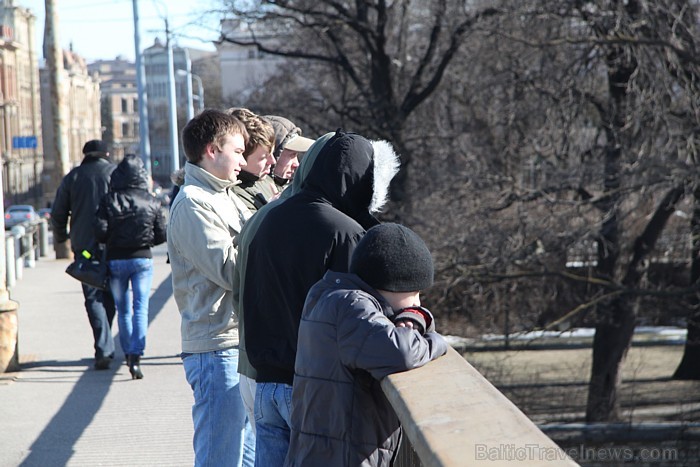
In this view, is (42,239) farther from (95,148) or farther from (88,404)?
(88,404)

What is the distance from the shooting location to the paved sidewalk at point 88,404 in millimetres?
6051

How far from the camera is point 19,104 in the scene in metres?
75.5

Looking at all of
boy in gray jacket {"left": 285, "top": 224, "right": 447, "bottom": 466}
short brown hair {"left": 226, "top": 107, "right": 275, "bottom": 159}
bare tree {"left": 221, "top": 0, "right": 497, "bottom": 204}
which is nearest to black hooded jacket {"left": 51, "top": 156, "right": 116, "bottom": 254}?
short brown hair {"left": 226, "top": 107, "right": 275, "bottom": 159}

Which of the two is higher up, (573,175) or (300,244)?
(300,244)

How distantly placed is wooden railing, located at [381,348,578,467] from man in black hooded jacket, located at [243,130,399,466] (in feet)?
2.01

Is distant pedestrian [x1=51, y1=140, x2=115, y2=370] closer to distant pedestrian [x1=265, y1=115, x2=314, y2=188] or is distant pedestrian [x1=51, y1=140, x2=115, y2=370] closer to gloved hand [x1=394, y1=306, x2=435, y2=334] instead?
distant pedestrian [x1=265, y1=115, x2=314, y2=188]

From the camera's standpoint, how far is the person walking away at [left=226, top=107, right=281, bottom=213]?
452 centimetres

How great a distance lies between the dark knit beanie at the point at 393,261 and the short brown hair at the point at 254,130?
179cm

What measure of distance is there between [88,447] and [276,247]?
11.2 ft

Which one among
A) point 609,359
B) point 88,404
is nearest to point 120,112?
point 609,359

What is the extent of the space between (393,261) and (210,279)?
1.53 meters

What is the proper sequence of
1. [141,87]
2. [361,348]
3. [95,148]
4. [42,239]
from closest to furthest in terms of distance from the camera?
[361,348] < [95,148] < [42,239] < [141,87]

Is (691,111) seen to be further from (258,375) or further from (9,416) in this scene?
(258,375)

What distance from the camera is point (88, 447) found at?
6.15 metres
